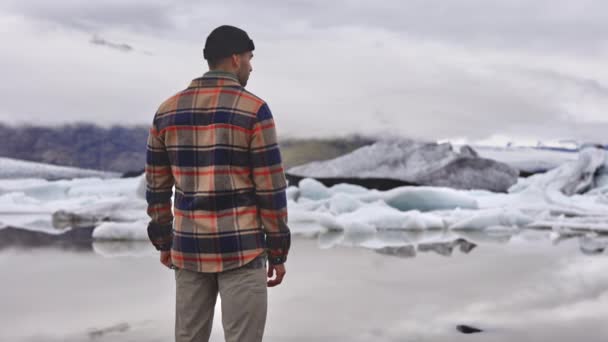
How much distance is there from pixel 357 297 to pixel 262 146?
74.7 inches

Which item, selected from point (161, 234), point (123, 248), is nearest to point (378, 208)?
point (123, 248)

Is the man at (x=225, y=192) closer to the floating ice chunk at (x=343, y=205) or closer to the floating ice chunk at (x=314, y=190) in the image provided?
the floating ice chunk at (x=343, y=205)

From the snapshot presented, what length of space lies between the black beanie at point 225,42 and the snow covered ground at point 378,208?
13.3ft

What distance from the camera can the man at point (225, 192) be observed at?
141 cm

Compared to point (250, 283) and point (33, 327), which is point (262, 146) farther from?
point (33, 327)

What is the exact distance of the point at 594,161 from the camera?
1355 centimetres

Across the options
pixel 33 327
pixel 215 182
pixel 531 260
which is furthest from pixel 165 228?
pixel 531 260

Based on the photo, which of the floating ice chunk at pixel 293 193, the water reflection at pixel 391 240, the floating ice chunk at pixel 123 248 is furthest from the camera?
the floating ice chunk at pixel 293 193

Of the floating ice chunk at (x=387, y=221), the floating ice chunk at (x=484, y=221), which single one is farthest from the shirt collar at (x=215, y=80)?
the floating ice chunk at (x=484, y=221)

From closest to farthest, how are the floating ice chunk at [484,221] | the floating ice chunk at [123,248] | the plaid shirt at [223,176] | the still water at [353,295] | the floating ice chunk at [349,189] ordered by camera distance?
the plaid shirt at [223,176], the still water at [353,295], the floating ice chunk at [123,248], the floating ice chunk at [484,221], the floating ice chunk at [349,189]

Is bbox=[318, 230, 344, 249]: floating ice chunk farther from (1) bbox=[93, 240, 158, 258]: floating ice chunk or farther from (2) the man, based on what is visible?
(2) the man

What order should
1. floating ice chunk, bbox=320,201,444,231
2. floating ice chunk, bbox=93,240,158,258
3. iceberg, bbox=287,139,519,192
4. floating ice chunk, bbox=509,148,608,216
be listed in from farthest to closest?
iceberg, bbox=287,139,519,192, floating ice chunk, bbox=509,148,608,216, floating ice chunk, bbox=320,201,444,231, floating ice chunk, bbox=93,240,158,258

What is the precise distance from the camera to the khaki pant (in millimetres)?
1437

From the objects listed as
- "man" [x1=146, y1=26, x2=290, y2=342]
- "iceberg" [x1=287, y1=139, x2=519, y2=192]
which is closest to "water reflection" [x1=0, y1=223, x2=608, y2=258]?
"man" [x1=146, y1=26, x2=290, y2=342]
